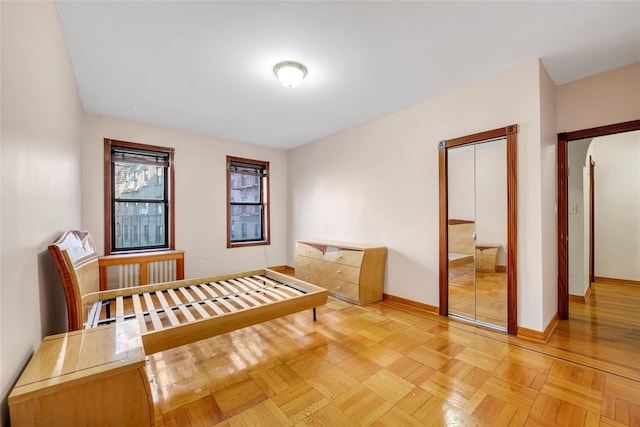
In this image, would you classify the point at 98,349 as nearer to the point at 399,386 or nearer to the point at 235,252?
the point at 399,386

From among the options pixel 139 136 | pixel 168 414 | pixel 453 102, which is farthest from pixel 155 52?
pixel 453 102

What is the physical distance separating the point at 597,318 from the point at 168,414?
4.09 m

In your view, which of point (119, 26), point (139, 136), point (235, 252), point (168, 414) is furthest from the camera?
point (235, 252)

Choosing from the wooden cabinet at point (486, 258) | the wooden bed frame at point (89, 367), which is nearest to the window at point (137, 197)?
the wooden bed frame at point (89, 367)

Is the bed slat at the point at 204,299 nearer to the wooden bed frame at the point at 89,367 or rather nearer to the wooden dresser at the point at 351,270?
the wooden bed frame at the point at 89,367

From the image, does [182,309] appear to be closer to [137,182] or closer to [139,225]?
[139,225]

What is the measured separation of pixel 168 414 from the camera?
5.06 ft

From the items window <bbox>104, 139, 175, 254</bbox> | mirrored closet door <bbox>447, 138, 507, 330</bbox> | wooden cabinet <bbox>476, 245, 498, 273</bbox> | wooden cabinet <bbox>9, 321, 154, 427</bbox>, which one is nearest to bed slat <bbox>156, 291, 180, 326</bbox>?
wooden cabinet <bbox>9, 321, 154, 427</bbox>

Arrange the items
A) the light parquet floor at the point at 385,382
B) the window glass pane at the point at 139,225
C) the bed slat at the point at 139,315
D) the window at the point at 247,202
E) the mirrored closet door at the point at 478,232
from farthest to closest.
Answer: the window at the point at 247,202 → the window glass pane at the point at 139,225 → the mirrored closet door at the point at 478,232 → the bed slat at the point at 139,315 → the light parquet floor at the point at 385,382

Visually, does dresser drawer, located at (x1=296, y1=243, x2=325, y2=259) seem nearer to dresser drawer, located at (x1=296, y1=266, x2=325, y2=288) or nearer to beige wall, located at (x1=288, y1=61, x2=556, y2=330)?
dresser drawer, located at (x1=296, y1=266, x2=325, y2=288)

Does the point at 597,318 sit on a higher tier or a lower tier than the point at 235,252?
lower

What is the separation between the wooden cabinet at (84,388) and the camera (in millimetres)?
941

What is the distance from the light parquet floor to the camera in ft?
5.02

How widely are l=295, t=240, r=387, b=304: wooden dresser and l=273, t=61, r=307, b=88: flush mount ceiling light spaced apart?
2065 millimetres
